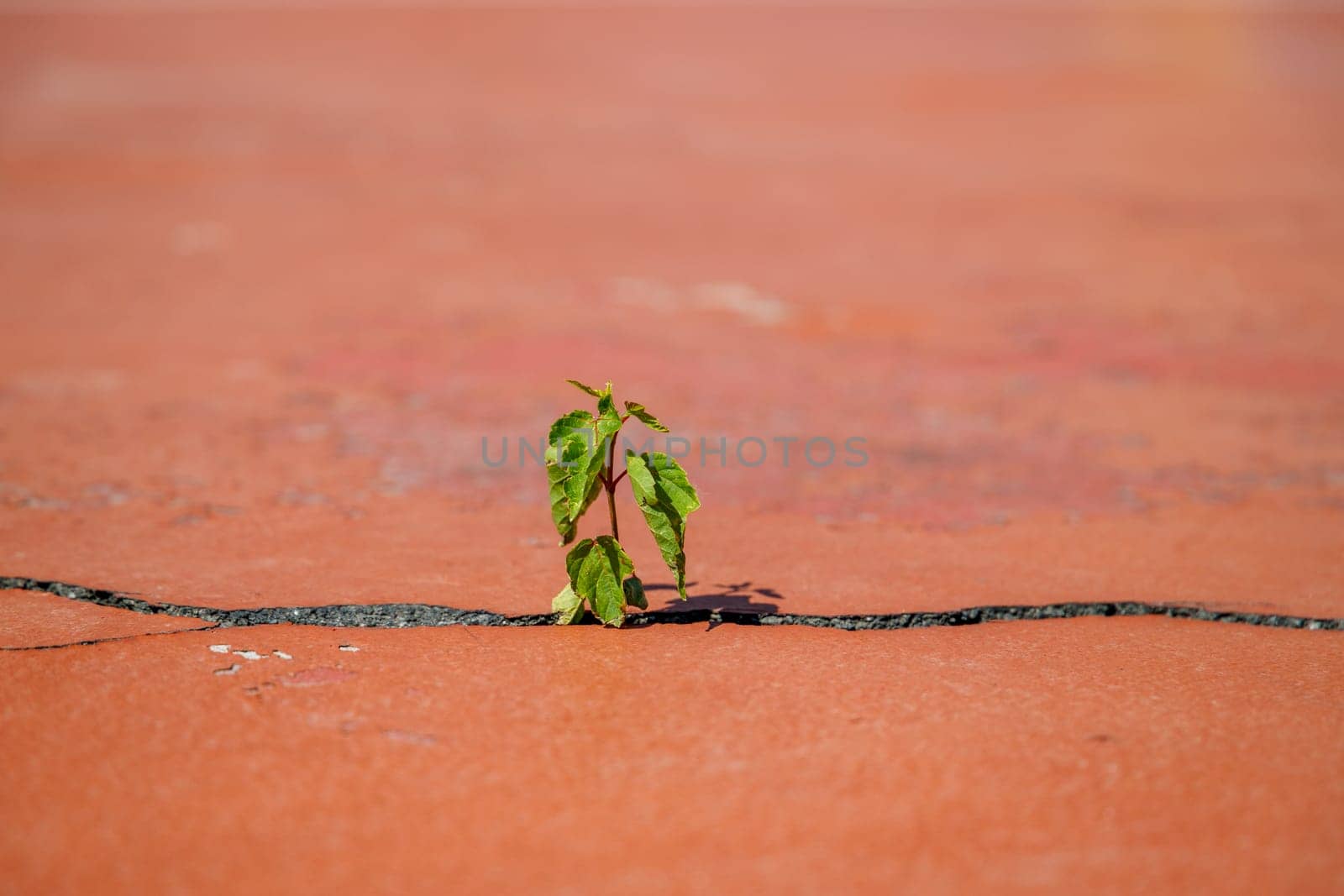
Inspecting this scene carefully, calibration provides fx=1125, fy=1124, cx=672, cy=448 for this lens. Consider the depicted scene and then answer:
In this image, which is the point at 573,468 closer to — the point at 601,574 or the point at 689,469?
the point at 601,574

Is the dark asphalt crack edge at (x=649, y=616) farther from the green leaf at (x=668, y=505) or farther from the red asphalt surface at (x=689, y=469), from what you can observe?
the green leaf at (x=668, y=505)

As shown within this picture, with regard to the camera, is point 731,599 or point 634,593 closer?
point 634,593

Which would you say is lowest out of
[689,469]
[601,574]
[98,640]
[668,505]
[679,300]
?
[98,640]

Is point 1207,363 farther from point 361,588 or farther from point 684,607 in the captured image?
point 361,588

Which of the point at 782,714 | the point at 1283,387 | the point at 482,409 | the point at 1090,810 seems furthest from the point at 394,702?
the point at 1283,387

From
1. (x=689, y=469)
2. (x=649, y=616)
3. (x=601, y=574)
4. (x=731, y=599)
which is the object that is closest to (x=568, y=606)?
(x=601, y=574)

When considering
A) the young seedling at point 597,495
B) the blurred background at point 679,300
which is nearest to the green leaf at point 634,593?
the young seedling at point 597,495
